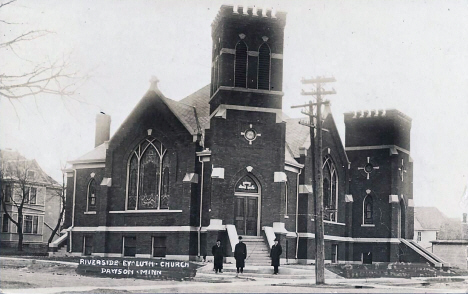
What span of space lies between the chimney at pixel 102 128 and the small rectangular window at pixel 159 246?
12.2 meters

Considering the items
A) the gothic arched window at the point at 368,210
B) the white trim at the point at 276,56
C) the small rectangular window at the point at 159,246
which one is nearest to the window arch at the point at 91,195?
the small rectangular window at the point at 159,246

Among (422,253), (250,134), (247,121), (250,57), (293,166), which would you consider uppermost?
(250,57)

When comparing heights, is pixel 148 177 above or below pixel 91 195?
above

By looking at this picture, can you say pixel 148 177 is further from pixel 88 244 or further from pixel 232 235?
pixel 232 235

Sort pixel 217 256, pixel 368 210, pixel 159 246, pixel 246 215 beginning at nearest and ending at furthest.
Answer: pixel 217 256
pixel 246 215
pixel 159 246
pixel 368 210

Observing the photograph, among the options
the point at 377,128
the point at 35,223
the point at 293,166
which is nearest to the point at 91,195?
the point at 293,166

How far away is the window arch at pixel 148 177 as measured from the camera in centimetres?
3578

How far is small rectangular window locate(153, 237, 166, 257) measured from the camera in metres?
35.1

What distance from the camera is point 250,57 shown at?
34875mm

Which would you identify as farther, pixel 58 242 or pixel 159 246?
pixel 58 242

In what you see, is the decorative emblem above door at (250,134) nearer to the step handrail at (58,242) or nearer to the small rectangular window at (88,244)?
the small rectangular window at (88,244)

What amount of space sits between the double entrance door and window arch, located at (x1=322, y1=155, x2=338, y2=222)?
8652mm

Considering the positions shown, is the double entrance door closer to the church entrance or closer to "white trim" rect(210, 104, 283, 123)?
the church entrance

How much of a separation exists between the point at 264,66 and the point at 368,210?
15.3 m
